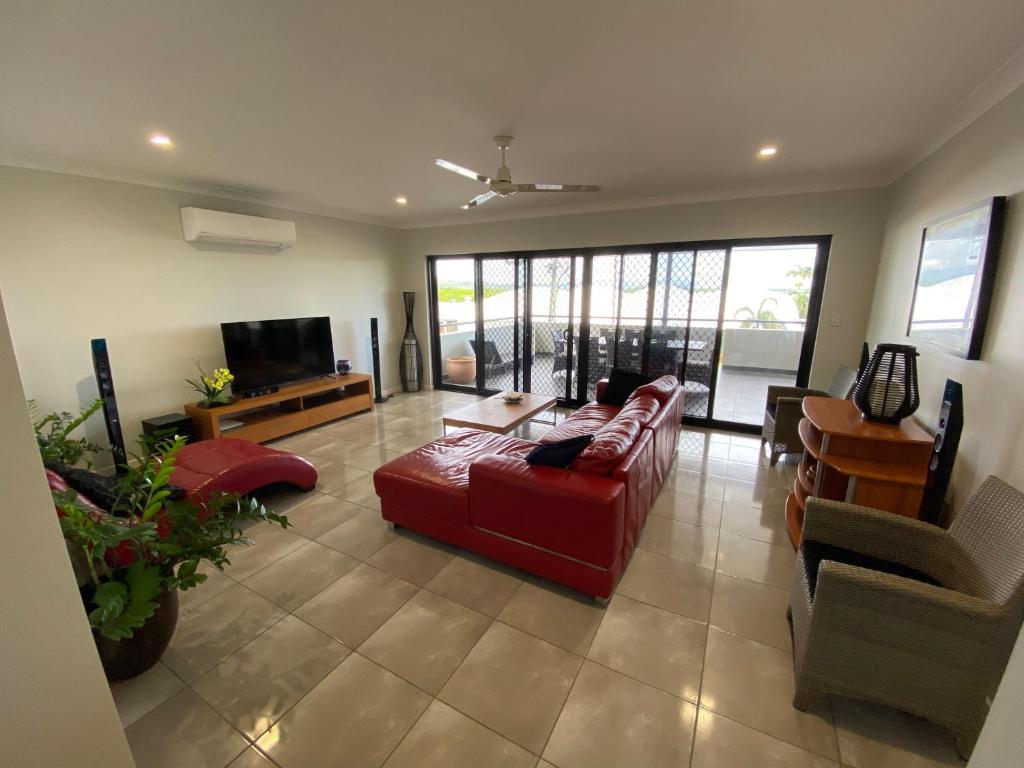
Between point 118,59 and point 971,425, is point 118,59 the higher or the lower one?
the higher one

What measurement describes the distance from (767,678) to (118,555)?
110 inches

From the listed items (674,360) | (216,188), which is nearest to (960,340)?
(674,360)

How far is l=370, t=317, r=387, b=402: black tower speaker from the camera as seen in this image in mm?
5578

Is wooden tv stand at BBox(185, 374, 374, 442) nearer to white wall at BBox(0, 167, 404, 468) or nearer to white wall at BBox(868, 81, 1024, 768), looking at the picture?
white wall at BBox(0, 167, 404, 468)

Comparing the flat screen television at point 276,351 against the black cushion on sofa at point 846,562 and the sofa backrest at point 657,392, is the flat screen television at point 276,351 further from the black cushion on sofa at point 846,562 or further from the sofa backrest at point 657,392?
the black cushion on sofa at point 846,562

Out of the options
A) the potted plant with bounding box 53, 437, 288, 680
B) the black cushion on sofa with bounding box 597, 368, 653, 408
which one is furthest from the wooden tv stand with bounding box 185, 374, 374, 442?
the black cushion on sofa with bounding box 597, 368, 653, 408

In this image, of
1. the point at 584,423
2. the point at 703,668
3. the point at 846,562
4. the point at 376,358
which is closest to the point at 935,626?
the point at 846,562

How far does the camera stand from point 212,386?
3.92 m

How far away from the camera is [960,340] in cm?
211

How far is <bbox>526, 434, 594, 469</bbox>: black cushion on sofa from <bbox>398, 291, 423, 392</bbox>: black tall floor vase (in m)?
4.65

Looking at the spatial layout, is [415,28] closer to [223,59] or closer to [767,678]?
[223,59]

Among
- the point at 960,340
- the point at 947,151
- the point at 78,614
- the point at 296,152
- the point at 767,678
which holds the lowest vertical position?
the point at 767,678

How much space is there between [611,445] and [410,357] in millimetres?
4877

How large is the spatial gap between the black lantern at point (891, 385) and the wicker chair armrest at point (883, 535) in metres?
0.87
